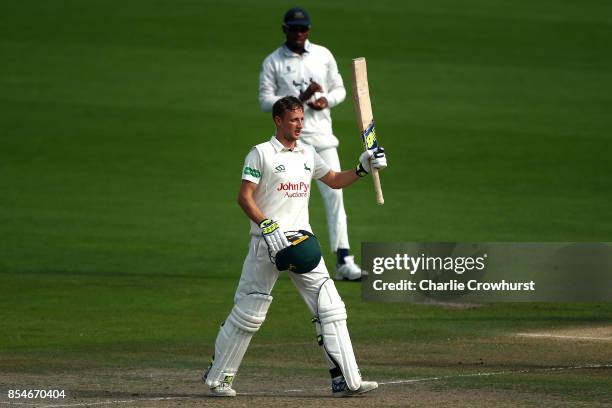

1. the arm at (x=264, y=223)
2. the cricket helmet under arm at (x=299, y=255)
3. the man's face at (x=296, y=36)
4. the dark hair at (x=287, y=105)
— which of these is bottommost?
the cricket helmet under arm at (x=299, y=255)

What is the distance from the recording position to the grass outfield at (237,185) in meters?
9.38

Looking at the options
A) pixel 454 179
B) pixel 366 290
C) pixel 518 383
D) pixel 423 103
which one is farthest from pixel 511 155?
pixel 518 383

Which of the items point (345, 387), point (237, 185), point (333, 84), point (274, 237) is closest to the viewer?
point (274, 237)

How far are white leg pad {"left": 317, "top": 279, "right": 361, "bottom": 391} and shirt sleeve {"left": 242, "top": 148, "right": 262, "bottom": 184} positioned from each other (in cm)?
72

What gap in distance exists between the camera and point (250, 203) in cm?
824

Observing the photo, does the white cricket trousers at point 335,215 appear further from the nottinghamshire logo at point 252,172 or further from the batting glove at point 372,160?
the nottinghamshire logo at point 252,172

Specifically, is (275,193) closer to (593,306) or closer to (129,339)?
(129,339)

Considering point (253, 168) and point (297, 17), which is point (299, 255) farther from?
point (297, 17)

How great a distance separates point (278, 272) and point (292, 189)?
481 millimetres

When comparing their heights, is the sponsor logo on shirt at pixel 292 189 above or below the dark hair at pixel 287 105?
below

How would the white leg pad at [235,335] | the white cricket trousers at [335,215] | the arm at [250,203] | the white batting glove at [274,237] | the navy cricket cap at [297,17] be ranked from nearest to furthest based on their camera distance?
the white batting glove at [274,237]
the arm at [250,203]
the white leg pad at [235,335]
the navy cricket cap at [297,17]
the white cricket trousers at [335,215]

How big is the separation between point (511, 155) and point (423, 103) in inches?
145

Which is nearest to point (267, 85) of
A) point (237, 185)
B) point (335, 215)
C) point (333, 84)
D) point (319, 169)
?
point (333, 84)

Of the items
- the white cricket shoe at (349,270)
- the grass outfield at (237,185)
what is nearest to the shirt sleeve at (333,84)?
the white cricket shoe at (349,270)
